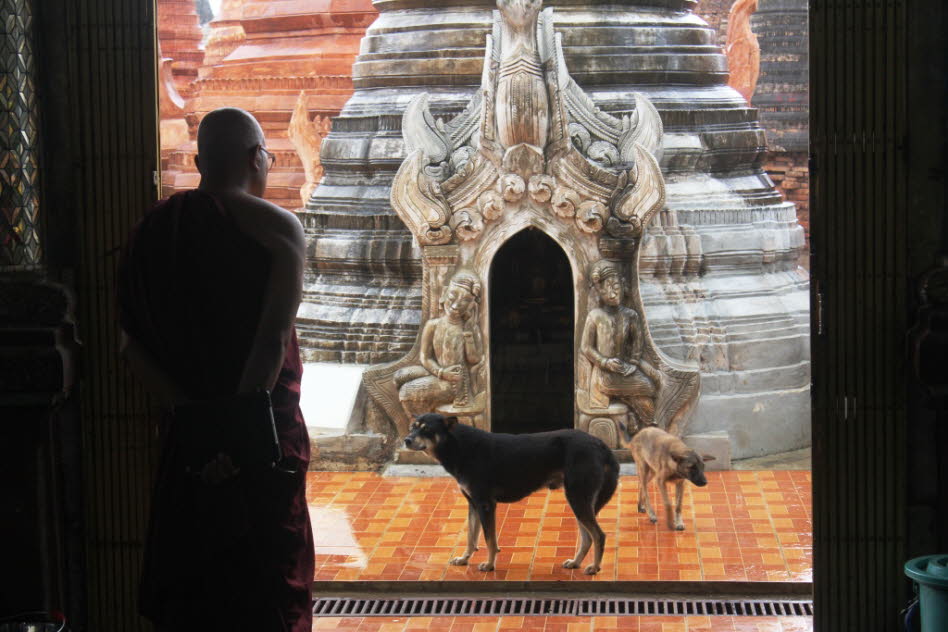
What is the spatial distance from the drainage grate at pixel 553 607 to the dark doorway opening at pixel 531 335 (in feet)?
10.5

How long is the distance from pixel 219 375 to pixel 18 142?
111cm

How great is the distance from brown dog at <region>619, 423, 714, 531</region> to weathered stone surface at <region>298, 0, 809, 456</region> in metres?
1.62

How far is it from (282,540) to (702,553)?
3.48m

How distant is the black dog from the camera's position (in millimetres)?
7109

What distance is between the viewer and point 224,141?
174 inches

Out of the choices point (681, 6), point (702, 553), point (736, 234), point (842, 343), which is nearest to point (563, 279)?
point (736, 234)

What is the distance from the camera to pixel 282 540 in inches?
171

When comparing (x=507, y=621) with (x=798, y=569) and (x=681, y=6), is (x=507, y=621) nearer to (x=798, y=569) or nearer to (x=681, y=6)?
(x=798, y=569)

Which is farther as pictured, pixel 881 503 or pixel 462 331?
pixel 462 331

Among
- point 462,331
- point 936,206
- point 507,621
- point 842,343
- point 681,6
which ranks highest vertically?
point 681,6

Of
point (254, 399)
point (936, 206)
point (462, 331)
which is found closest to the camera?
point (254, 399)

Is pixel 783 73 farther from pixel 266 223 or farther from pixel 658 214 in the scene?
pixel 266 223

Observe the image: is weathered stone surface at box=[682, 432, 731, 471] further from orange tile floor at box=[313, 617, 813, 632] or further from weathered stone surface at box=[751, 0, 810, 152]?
weathered stone surface at box=[751, 0, 810, 152]

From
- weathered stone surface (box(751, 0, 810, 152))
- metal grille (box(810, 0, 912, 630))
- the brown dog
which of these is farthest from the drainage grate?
weathered stone surface (box(751, 0, 810, 152))
